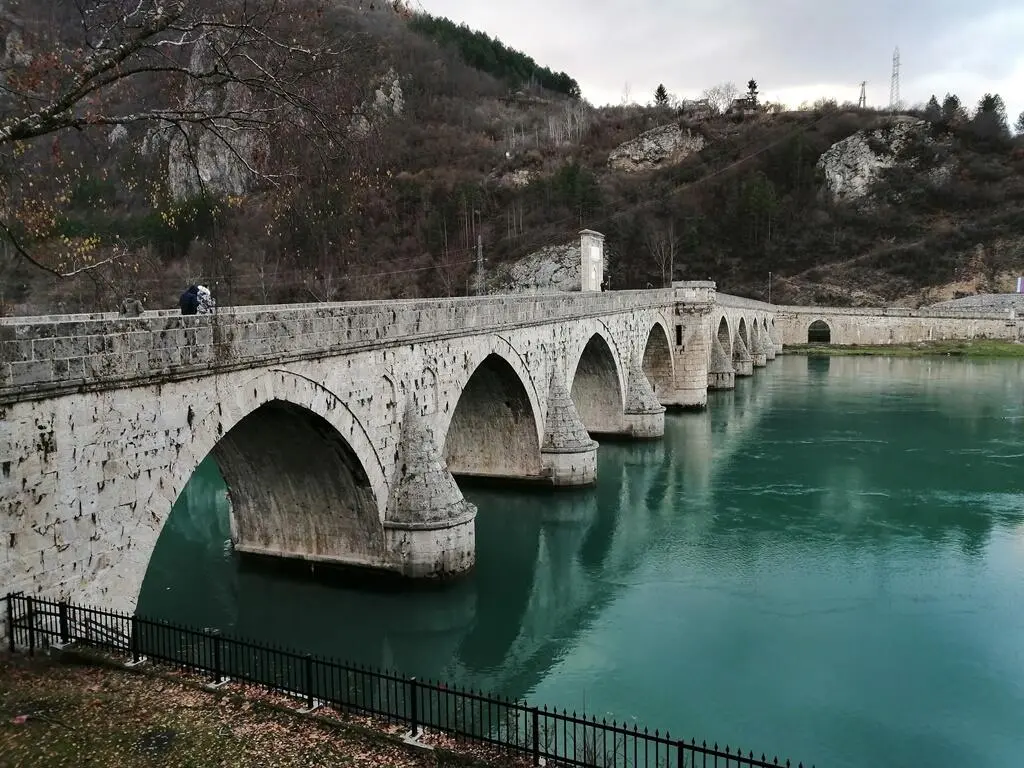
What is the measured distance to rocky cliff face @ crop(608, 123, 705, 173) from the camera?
336 ft

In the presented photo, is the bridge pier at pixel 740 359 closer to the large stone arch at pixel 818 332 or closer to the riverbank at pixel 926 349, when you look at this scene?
the riverbank at pixel 926 349

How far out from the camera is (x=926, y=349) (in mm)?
65312

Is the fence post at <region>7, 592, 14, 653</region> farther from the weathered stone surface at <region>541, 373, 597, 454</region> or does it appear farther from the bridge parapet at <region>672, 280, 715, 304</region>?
the bridge parapet at <region>672, 280, 715, 304</region>

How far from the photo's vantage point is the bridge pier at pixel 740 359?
2090 inches

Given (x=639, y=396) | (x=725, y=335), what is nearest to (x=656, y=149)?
(x=725, y=335)

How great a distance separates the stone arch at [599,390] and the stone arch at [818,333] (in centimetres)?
4938

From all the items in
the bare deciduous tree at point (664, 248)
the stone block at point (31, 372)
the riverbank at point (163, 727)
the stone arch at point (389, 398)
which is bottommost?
the riverbank at point (163, 727)

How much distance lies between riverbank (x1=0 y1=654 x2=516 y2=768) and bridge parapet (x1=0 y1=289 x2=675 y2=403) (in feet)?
8.82

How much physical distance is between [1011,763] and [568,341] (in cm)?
1656

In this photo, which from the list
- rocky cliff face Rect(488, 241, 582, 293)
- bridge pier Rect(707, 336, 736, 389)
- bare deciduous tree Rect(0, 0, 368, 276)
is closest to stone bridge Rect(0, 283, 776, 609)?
bare deciduous tree Rect(0, 0, 368, 276)

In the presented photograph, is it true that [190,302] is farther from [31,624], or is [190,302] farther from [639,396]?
[639,396]

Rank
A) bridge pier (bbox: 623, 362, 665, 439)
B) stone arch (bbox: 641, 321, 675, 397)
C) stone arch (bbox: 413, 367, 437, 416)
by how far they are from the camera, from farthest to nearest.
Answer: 1. stone arch (bbox: 641, 321, 675, 397)
2. bridge pier (bbox: 623, 362, 665, 439)
3. stone arch (bbox: 413, 367, 437, 416)

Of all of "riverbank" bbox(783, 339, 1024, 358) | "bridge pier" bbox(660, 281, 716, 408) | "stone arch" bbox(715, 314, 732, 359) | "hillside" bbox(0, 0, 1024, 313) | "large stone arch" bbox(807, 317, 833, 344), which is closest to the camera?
"bridge pier" bbox(660, 281, 716, 408)

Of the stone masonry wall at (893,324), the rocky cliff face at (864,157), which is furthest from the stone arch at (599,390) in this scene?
the rocky cliff face at (864,157)
